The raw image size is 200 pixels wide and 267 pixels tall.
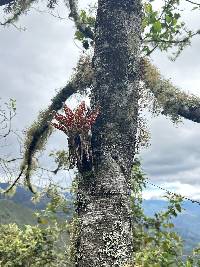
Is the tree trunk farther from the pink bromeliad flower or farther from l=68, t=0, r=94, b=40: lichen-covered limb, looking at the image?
l=68, t=0, r=94, b=40: lichen-covered limb

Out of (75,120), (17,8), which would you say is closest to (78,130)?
(75,120)

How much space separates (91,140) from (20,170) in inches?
131

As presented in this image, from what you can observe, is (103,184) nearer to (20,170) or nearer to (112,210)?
(112,210)

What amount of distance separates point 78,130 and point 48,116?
254 centimetres

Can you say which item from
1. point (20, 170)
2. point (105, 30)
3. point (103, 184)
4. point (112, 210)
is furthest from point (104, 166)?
point (20, 170)

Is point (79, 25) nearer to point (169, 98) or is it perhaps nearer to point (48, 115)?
point (48, 115)

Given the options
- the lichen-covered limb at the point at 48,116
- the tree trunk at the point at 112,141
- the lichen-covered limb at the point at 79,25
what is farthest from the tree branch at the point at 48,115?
the lichen-covered limb at the point at 79,25

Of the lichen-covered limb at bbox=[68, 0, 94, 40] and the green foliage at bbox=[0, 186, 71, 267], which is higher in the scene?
the lichen-covered limb at bbox=[68, 0, 94, 40]

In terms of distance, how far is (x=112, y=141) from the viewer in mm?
7363

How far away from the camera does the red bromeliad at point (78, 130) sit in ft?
22.9

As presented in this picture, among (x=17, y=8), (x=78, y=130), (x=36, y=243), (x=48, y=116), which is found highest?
(x=17, y=8)

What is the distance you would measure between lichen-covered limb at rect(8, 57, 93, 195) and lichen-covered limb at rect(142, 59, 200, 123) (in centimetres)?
123

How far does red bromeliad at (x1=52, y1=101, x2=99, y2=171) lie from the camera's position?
696cm

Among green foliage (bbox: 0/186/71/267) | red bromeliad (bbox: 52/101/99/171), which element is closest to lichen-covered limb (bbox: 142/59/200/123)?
red bromeliad (bbox: 52/101/99/171)
